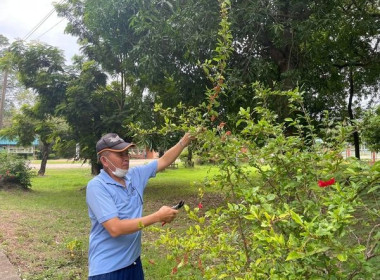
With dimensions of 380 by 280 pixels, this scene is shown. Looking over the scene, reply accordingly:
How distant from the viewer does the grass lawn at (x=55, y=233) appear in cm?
518

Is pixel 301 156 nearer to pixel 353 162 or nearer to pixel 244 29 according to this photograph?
pixel 353 162

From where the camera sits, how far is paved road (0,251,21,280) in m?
4.77

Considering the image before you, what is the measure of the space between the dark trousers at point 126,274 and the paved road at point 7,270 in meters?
2.65

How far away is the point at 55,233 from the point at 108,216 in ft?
18.6

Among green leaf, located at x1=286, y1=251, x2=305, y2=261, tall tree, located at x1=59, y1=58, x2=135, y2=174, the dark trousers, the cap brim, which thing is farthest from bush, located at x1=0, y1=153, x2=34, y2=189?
green leaf, located at x1=286, y1=251, x2=305, y2=261

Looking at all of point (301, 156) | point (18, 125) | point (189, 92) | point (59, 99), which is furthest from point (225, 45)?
point (18, 125)

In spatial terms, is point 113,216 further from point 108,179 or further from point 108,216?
point 108,179

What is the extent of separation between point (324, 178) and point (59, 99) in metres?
13.5

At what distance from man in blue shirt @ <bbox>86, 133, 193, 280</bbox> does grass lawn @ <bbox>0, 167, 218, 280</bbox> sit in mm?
242

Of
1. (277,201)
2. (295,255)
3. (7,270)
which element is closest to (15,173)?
(7,270)

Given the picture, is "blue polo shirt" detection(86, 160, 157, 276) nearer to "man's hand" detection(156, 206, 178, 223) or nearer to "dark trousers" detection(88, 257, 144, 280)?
"dark trousers" detection(88, 257, 144, 280)

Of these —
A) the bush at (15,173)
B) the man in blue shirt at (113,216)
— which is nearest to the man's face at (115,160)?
the man in blue shirt at (113,216)

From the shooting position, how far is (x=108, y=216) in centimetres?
245

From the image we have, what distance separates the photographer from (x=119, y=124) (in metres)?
13.1
